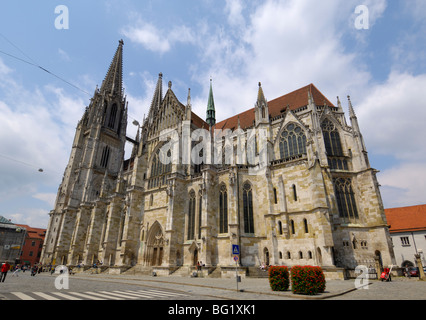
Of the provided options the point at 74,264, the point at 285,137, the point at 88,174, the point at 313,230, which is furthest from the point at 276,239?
the point at 88,174

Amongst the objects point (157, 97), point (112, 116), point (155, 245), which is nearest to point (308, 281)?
point (155, 245)

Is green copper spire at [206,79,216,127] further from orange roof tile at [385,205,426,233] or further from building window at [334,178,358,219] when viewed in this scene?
orange roof tile at [385,205,426,233]

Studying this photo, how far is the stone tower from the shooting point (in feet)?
127

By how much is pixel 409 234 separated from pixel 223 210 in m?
26.9

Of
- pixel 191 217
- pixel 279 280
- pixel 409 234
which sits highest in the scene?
pixel 191 217

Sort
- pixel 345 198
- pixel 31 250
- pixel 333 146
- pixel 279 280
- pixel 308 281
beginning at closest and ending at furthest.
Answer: pixel 308 281
pixel 279 280
pixel 345 198
pixel 333 146
pixel 31 250

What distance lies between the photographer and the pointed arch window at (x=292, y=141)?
80.2ft

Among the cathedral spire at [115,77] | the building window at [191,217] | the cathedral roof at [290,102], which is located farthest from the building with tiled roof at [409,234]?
the cathedral spire at [115,77]

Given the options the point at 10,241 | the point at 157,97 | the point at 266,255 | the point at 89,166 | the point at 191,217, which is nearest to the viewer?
the point at 266,255

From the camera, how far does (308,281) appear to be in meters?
8.98

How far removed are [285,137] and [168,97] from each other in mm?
17805

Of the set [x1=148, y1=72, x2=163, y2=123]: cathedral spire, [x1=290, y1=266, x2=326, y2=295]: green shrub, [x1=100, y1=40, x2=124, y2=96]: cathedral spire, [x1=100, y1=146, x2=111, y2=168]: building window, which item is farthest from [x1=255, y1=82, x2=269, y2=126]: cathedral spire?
[x1=100, y1=40, x2=124, y2=96]: cathedral spire

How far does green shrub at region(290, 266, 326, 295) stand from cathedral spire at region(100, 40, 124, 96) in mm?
53800

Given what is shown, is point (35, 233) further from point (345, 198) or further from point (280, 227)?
point (345, 198)
